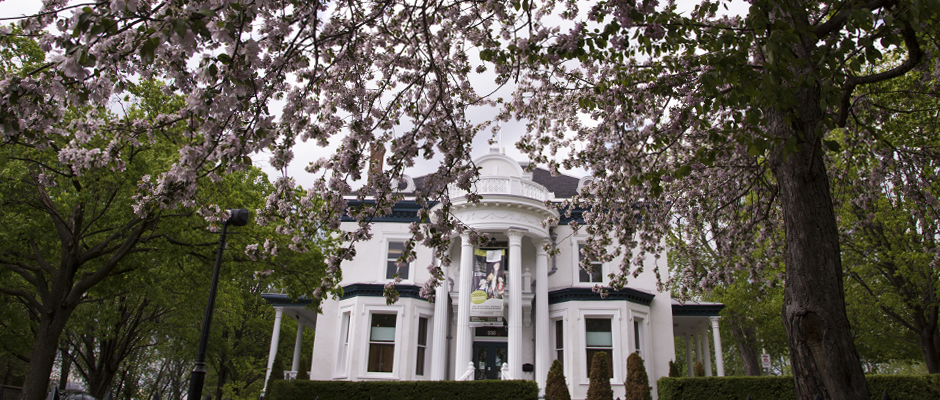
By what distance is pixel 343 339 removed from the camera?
2102cm

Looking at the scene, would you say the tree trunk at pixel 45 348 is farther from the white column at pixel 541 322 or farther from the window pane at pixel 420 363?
the white column at pixel 541 322

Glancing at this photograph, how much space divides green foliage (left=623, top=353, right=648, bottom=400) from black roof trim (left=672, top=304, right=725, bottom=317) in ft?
18.6

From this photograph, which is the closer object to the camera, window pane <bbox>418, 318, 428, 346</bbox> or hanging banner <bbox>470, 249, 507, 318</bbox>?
hanging banner <bbox>470, 249, 507, 318</bbox>

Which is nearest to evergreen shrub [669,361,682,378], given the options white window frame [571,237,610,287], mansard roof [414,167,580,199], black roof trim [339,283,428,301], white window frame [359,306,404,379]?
white window frame [571,237,610,287]

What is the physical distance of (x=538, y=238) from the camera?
804 inches

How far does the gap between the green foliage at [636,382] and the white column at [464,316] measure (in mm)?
5332

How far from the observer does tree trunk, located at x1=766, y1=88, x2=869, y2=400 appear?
473 centimetres

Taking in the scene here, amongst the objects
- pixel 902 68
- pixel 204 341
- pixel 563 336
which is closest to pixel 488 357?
Result: pixel 563 336

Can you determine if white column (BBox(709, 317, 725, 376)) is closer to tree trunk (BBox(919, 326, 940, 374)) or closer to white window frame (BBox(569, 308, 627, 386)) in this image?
white window frame (BBox(569, 308, 627, 386))

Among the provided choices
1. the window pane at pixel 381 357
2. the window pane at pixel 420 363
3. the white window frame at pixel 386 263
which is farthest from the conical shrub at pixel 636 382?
the white window frame at pixel 386 263

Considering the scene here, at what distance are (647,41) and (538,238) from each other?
15.9m

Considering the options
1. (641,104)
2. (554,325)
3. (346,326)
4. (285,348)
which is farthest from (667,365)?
(285,348)

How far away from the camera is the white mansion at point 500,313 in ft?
62.6

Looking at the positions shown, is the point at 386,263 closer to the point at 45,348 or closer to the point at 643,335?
the point at 643,335
